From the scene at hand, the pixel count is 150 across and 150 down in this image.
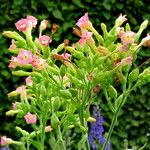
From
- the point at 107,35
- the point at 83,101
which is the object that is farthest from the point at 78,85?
the point at 107,35

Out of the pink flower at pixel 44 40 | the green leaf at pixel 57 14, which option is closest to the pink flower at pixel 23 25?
the pink flower at pixel 44 40

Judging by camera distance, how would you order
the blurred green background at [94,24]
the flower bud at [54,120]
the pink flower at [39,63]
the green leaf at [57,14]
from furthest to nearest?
the green leaf at [57,14] < the blurred green background at [94,24] < the flower bud at [54,120] < the pink flower at [39,63]

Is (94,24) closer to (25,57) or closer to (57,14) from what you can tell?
(57,14)

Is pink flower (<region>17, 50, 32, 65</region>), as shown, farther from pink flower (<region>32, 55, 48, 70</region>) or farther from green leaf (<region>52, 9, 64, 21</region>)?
green leaf (<region>52, 9, 64, 21</region>)

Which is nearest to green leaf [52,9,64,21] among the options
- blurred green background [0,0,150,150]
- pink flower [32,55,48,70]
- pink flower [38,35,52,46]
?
blurred green background [0,0,150,150]

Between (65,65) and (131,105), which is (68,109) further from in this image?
(131,105)

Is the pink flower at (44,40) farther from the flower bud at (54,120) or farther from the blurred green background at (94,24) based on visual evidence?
the blurred green background at (94,24)

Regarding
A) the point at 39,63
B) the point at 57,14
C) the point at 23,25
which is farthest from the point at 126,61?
the point at 57,14

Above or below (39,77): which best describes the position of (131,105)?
below
